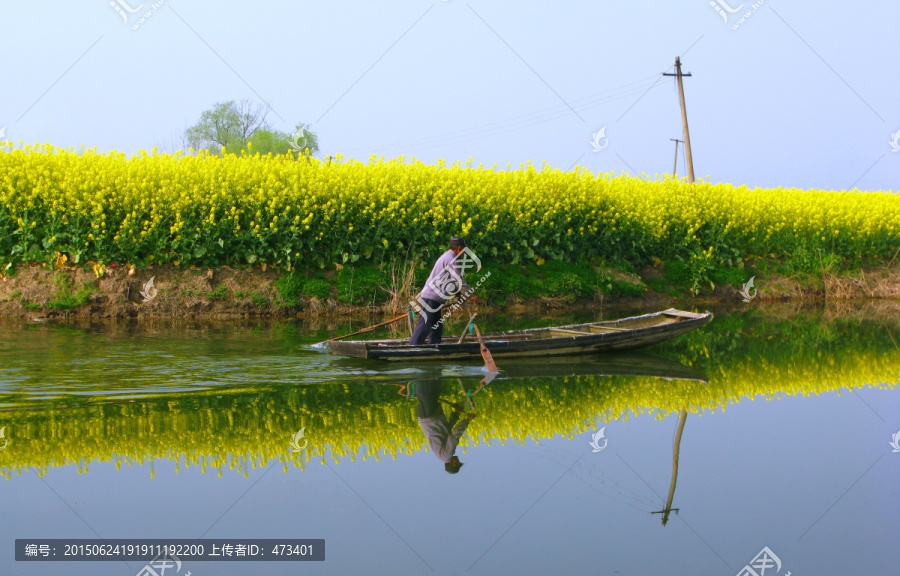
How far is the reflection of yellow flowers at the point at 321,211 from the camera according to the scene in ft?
51.7

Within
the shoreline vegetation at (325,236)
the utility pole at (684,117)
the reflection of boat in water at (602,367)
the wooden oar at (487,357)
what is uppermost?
the utility pole at (684,117)

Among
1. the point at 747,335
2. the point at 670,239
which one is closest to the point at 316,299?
the point at 747,335

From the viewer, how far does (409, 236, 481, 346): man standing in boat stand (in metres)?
11.0

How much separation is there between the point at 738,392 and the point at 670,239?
12034 millimetres

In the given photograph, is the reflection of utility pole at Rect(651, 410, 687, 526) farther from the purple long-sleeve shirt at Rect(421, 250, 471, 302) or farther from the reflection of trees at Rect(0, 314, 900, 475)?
the purple long-sleeve shirt at Rect(421, 250, 471, 302)

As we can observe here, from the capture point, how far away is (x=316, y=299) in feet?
54.7

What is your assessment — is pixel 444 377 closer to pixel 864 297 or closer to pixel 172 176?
pixel 172 176

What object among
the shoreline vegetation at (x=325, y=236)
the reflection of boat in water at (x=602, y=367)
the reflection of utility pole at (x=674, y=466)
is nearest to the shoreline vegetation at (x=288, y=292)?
the shoreline vegetation at (x=325, y=236)

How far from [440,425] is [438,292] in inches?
131

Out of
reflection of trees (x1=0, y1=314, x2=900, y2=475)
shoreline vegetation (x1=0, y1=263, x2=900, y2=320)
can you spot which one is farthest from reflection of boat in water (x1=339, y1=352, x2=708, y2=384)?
shoreline vegetation (x1=0, y1=263, x2=900, y2=320)

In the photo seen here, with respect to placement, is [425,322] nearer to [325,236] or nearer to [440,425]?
[440,425]

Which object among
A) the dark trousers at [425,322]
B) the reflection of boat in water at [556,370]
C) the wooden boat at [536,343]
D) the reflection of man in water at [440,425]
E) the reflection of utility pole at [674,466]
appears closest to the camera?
the reflection of utility pole at [674,466]

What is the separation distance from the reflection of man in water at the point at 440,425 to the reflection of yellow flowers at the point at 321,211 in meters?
7.82

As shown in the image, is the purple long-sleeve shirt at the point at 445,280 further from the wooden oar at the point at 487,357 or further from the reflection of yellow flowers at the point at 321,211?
the reflection of yellow flowers at the point at 321,211
